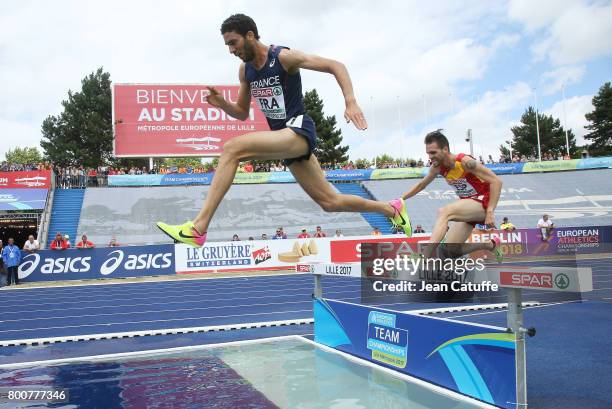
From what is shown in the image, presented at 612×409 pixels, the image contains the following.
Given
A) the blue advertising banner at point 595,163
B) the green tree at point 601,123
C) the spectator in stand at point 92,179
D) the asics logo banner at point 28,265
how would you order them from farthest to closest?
the green tree at point 601,123 → the blue advertising banner at point 595,163 → the spectator in stand at point 92,179 → the asics logo banner at point 28,265

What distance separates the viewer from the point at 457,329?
205 inches

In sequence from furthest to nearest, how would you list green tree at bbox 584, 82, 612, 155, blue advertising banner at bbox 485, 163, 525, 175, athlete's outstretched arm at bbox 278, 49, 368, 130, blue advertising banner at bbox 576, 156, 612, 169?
1. green tree at bbox 584, 82, 612, 155
2. blue advertising banner at bbox 485, 163, 525, 175
3. blue advertising banner at bbox 576, 156, 612, 169
4. athlete's outstretched arm at bbox 278, 49, 368, 130

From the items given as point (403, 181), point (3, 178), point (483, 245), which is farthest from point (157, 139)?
point (483, 245)

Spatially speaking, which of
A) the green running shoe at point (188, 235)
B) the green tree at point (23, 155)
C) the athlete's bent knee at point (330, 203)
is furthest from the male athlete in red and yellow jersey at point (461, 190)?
the green tree at point (23, 155)

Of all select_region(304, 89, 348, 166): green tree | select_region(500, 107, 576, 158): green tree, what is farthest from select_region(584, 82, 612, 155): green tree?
select_region(304, 89, 348, 166): green tree

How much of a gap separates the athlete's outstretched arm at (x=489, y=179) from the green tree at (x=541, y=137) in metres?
69.3

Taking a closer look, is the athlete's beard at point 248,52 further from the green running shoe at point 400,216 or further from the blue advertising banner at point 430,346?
the blue advertising banner at point 430,346

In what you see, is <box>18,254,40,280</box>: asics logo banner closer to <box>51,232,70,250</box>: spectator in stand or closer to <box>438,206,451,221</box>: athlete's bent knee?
<box>51,232,70,250</box>: spectator in stand

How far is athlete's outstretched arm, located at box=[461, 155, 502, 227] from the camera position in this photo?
584 cm

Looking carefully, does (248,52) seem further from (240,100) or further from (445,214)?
(445,214)

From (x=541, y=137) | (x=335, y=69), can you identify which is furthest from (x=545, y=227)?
(x=541, y=137)

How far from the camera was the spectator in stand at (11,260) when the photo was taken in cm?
1766

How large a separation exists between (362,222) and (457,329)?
74.2 feet

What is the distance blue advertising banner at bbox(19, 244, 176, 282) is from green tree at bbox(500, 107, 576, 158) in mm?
61198
